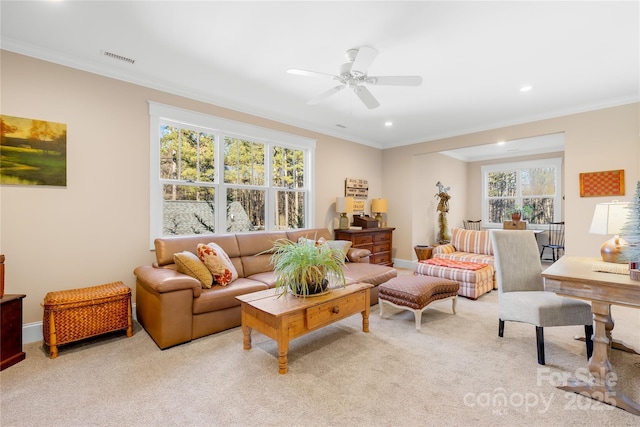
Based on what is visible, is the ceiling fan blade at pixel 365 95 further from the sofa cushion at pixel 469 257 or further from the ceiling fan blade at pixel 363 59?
the sofa cushion at pixel 469 257

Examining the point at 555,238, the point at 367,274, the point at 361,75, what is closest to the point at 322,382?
the point at 367,274

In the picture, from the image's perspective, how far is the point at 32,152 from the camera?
2727 millimetres

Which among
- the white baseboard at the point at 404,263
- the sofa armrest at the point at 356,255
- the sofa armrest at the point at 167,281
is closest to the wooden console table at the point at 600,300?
the sofa armrest at the point at 356,255

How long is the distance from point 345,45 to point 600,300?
2.67 metres

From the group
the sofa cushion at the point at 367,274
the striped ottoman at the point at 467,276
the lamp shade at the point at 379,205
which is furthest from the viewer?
the lamp shade at the point at 379,205

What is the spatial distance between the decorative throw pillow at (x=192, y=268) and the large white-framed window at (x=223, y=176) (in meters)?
0.77

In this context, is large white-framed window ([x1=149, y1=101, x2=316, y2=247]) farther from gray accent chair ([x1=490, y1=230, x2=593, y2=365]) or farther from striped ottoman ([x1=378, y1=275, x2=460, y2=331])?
gray accent chair ([x1=490, y1=230, x2=593, y2=365])

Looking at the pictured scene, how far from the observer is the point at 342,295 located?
Answer: 8.57ft

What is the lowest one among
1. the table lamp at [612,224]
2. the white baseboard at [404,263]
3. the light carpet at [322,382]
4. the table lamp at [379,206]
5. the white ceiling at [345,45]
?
the light carpet at [322,382]

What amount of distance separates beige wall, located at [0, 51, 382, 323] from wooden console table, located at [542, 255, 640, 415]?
392cm

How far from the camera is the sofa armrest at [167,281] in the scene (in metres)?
2.54

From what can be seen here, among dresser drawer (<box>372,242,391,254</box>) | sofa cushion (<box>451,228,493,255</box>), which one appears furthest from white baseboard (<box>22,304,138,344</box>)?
sofa cushion (<box>451,228,493,255</box>)

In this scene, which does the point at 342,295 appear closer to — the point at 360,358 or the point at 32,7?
the point at 360,358

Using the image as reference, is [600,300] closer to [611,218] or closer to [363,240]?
[611,218]
